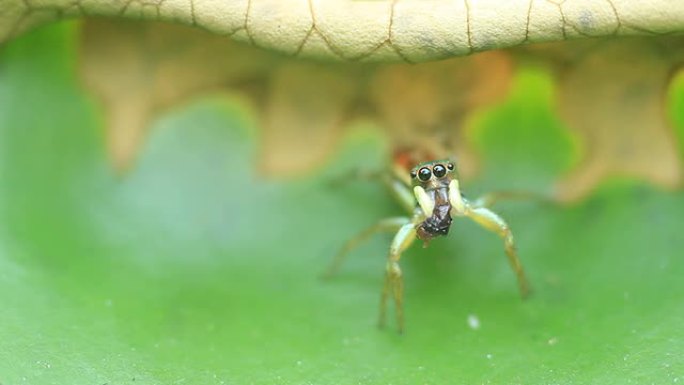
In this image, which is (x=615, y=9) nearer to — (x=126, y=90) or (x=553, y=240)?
(x=553, y=240)

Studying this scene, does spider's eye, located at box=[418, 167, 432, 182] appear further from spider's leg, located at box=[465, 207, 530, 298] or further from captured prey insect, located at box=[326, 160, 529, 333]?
spider's leg, located at box=[465, 207, 530, 298]

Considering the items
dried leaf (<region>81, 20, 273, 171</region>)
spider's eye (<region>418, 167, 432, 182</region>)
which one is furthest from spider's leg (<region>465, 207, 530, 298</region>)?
dried leaf (<region>81, 20, 273, 171</region>)

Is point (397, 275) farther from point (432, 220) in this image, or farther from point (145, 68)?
point (145, 68)

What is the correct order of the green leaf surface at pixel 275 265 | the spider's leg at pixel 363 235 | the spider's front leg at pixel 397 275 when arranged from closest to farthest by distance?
the green leaf surface at pixel 275 265
the spider's front leg at pixel 397 275
the spider's leg at pixel 363 235

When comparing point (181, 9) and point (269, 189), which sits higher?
point (181, 9)

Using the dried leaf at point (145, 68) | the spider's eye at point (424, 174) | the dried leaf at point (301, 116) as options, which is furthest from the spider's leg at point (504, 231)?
the dried leaf at point (145, 68)

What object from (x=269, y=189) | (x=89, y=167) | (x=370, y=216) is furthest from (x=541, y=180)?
(x=89, y=167)

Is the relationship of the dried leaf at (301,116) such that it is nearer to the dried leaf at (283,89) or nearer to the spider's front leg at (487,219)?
the dried leaf at (283,89)

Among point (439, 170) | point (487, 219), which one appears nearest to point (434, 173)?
point (439, 170)
